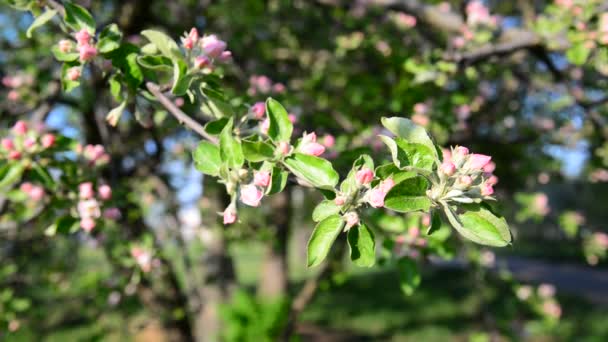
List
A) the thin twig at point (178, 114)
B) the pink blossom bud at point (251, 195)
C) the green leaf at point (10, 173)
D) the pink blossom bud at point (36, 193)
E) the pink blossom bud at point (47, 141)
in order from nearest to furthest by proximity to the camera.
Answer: the pink blossom bud at point (251, 195) < the thin twig at point (178, 114) < the green leaf at point (10, 173) < the pink blossom bud at point (47, 141) < the pink blossom bud at point (36, 193)

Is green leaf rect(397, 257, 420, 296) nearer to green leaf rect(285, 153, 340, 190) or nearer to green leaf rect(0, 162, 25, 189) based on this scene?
green leaf rect(285, 153, 340, 190)

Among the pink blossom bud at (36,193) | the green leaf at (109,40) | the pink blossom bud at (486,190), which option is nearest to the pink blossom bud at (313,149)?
the pink blossom bud at (486,190)

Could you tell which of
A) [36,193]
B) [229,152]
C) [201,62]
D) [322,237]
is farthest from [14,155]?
[322,237]

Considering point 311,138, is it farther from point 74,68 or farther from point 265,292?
point 265,292

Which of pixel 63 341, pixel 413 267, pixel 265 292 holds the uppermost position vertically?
pixel 413 267

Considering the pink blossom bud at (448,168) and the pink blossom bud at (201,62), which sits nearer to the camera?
the pink blossom bud at (448,168)

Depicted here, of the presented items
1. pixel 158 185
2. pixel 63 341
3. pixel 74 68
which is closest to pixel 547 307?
pixel 158 185

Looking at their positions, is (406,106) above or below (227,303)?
above

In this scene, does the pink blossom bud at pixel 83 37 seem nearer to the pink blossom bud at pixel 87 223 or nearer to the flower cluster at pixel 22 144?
the flower cluster at pixel 22 144
